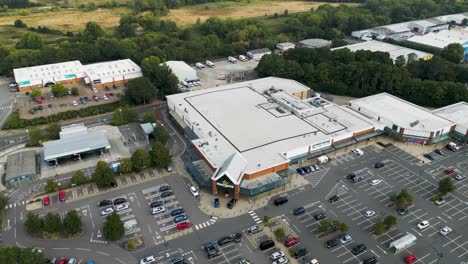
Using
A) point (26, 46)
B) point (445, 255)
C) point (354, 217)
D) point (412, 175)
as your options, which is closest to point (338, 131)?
point (412, 175)

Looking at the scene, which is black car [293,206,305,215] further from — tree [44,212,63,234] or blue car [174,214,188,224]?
tree [44,212,63,234]

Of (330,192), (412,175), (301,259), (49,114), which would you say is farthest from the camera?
(49,114)

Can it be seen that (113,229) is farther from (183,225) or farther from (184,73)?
(184,73)

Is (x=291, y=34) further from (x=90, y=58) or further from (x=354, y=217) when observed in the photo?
(x=354, y=217)

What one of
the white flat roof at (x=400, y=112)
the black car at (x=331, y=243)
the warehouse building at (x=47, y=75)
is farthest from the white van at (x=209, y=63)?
the black car at (x=331, y=243)

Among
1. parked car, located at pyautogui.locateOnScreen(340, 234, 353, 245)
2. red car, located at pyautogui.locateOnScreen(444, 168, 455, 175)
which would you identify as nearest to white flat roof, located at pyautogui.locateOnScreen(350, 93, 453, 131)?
red car, located at pyautogui.locateOnScreen(444, 168, 455, 175)

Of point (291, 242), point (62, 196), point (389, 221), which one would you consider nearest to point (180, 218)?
point (291, 242)
